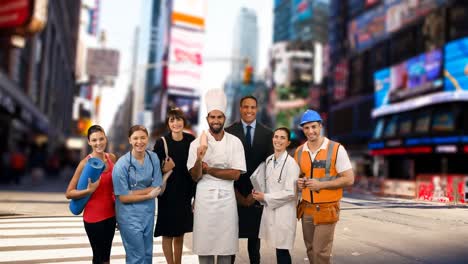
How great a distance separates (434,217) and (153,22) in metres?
202

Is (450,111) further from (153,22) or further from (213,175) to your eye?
(153,22)

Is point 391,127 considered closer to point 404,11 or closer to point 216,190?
point 404,11

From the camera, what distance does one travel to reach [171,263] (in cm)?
555

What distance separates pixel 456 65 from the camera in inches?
1439

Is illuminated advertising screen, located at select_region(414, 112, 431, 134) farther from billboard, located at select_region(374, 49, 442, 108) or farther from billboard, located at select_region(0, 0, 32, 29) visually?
billboard, located at select_region(0, 0, 32, 29)

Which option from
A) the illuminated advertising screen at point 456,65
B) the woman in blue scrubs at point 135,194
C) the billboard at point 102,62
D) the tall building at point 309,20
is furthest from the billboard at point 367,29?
the tall building at point 309,20

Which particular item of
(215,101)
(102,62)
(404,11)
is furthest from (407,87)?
(215,101)

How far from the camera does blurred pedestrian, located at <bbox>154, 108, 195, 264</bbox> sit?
18.0ft

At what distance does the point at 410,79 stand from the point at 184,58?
67485 mm

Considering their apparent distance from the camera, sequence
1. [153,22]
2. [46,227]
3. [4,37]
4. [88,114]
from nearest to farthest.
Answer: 1. [46,227]
2. [4,37]
3. [88,114]
4. [153,22]

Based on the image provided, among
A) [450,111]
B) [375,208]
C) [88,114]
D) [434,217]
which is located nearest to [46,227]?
[375,208]

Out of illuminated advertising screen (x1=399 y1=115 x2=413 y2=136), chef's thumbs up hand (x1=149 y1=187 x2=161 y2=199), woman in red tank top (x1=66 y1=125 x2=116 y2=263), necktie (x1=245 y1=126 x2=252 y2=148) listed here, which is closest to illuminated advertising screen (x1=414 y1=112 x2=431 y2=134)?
illuminated advertising screen (x1=399 y1=115 x2=413 y2=136)

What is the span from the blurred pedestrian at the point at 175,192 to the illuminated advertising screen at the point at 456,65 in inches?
1400

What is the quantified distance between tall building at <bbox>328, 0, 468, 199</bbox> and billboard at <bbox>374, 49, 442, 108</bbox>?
3.4 inches
